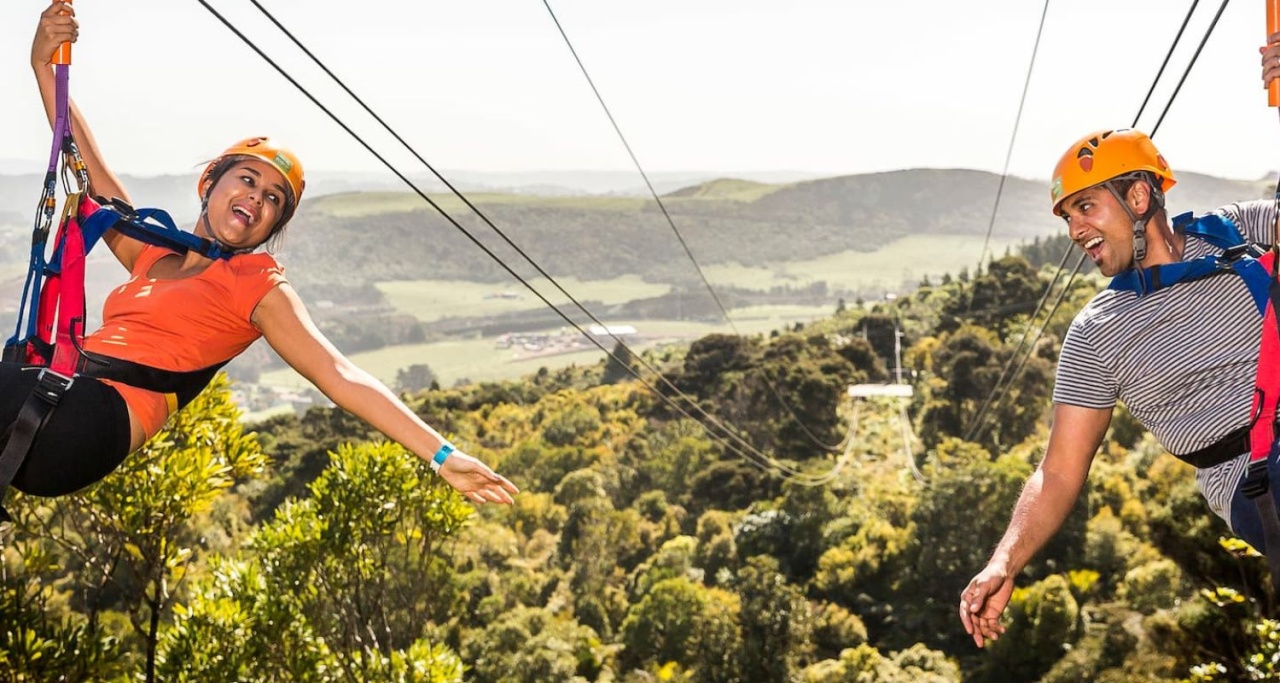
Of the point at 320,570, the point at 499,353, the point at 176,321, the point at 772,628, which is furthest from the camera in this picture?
the point at 499,353

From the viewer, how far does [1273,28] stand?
2871 mm

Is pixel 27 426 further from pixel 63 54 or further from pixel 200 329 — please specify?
pixel 63 54

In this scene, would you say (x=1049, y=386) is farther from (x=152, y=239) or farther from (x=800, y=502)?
(x=152, y=239)

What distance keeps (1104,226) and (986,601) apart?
1.01 metres

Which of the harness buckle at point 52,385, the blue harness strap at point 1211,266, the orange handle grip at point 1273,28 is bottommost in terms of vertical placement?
the harness buckle at point 52,385

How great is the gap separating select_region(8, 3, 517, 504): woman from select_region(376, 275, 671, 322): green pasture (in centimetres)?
12850

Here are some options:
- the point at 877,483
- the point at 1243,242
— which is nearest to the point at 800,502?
the point at 877,483

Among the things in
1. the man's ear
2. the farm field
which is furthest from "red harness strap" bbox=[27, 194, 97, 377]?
the farm field

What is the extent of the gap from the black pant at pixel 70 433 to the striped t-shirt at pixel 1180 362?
2.34 m

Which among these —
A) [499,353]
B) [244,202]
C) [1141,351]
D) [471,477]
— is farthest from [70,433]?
[499,353]

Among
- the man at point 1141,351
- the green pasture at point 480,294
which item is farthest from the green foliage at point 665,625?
the green pasture at point 480,294

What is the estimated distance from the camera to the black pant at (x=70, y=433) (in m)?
2.86

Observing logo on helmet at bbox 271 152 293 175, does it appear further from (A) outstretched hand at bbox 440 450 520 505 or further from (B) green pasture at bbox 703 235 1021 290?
(B) green pasture at bbox 703 235 1021 290

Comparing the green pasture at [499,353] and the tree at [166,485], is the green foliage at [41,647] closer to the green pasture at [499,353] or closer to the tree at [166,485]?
the tree at [166,485]
